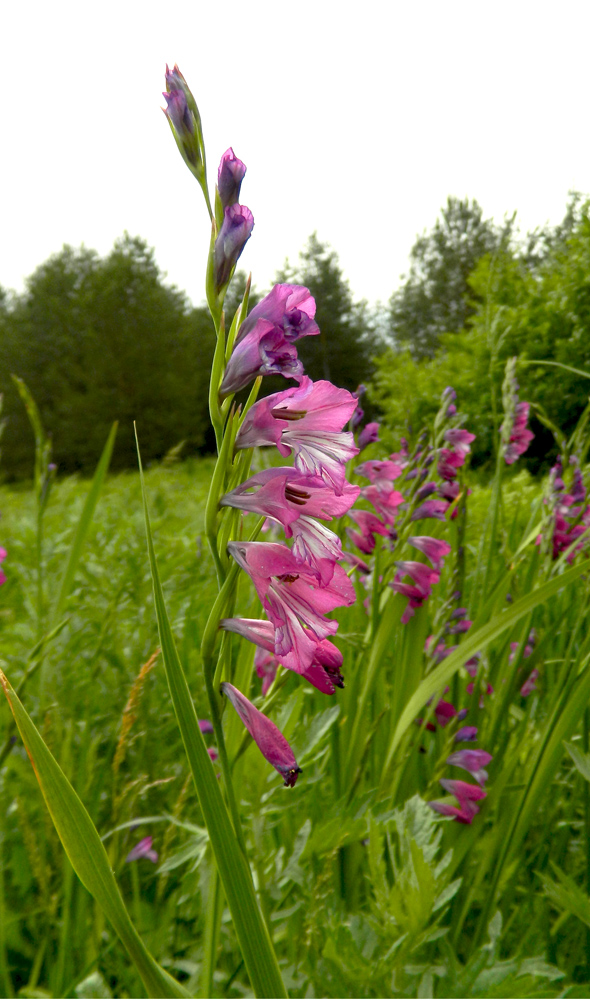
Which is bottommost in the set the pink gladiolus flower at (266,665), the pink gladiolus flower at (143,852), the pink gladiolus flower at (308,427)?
the pink gladiolus flower at (143,852)

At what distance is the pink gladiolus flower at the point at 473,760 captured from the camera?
Result: 1234mm

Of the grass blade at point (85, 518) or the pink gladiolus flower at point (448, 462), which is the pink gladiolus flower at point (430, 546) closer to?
the pink gladiolus flower at point (448, 462)

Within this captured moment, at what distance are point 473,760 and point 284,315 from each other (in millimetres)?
1003

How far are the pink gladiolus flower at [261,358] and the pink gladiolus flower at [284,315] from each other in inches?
0.4

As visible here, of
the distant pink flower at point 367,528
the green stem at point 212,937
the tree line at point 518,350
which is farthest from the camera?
the tree line at point 518,350

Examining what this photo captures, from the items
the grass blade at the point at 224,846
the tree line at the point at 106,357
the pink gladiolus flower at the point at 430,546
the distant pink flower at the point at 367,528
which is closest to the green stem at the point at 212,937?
the grass blade at the point at 224,846

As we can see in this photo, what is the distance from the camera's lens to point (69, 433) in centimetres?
2173

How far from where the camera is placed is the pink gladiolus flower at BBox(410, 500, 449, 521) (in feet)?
4.63

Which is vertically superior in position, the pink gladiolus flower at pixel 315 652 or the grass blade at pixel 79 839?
the pink gladiolus flower at pixel 315 652

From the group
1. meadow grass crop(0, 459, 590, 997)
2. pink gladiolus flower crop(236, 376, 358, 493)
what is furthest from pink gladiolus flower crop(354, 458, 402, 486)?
pink gladiolus flower crop(236, 376, 358, 493)

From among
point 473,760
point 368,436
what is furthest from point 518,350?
point 473,760

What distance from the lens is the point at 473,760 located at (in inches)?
48.7

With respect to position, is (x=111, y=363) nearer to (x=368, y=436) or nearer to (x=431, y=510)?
(x=368, y=436)

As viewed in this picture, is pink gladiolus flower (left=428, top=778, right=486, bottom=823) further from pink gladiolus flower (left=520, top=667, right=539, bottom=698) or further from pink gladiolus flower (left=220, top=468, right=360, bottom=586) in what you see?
pink gladiolus flower (left=220, top=468, right=360, bottom=586)
